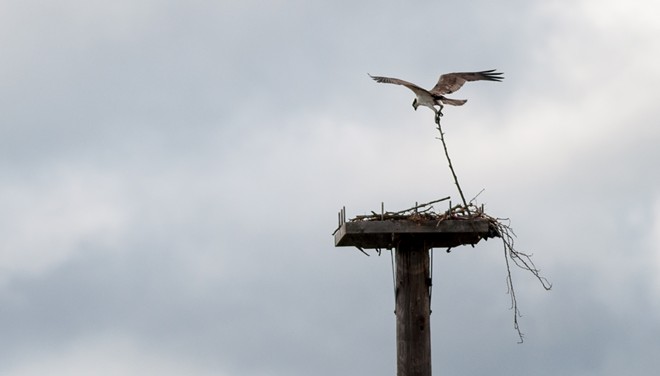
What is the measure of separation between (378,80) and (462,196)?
134 cm

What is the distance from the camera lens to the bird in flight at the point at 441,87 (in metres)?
7.44

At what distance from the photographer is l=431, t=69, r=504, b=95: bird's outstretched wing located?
7.81m

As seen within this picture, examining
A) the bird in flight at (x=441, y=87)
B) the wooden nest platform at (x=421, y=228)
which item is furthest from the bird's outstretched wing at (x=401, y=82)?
the wooden nest platform at (x=421, y=228)

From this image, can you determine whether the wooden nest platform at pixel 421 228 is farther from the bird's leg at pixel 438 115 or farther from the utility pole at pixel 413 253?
the bird's leg at pixel 438 115

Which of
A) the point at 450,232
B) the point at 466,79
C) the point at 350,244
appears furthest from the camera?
the point at 466,79

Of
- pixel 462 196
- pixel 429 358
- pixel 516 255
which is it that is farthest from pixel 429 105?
pixel 429 358

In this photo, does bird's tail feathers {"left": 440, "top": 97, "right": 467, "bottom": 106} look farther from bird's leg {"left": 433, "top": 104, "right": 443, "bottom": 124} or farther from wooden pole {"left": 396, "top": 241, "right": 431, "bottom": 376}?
wooden pole {"left": 396, "top": 241, "right": 431, "bottom": 376}

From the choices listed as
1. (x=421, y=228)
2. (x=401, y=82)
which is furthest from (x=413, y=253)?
(x=401, y=82)

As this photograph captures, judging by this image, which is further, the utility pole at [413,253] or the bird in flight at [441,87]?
the bird in flight at [441,87]

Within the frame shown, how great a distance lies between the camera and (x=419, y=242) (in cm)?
692

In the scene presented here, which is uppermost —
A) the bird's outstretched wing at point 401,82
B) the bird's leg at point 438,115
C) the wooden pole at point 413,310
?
the bird's outstretched wing at point 401,82

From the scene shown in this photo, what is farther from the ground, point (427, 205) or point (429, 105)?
point (429, 105)

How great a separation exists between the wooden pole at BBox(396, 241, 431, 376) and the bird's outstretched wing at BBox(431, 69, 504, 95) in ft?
5.26

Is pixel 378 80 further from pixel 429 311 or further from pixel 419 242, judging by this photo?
pixel 429 311
